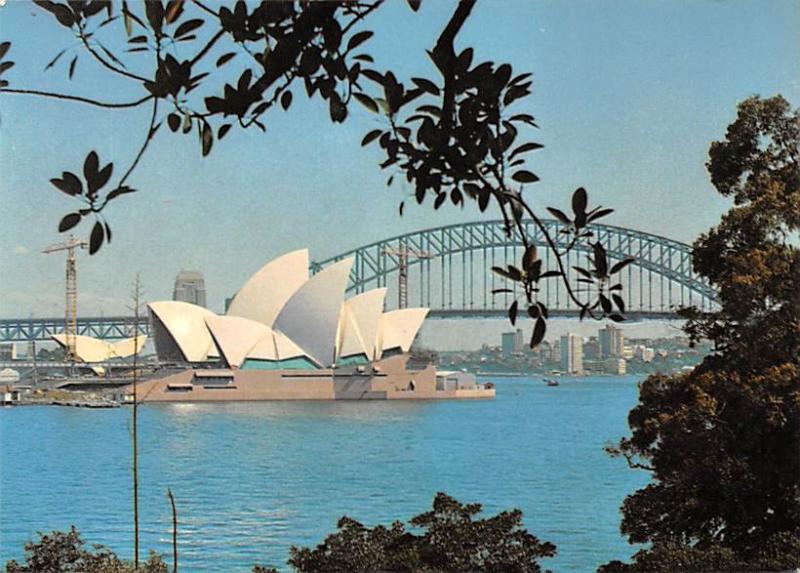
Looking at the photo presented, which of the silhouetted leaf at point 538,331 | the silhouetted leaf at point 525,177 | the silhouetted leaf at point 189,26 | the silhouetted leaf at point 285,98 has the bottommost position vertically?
the silhouetted leaf at point 538,331

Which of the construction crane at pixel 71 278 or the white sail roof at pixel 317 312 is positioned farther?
the white sail roof at pixel 317 312

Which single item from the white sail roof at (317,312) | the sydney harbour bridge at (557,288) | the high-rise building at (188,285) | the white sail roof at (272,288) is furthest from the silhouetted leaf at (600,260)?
the white sail roof at (317,312)

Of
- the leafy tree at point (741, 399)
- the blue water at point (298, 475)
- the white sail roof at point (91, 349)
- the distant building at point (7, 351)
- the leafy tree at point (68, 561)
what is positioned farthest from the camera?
the white sail roof at point (91, 349)

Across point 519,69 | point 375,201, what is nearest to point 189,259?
point 375,201

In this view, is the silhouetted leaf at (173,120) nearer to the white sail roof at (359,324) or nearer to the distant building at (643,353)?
the distant building at (643,353)

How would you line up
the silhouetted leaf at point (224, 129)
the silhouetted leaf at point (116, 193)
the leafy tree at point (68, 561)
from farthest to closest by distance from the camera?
the leafy tree at point (68, 561), the silhouetted leaf at point (224, 129), the silhouetted leaf at point (116, 193)

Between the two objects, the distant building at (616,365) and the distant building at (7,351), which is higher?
the distant building at (7,351)

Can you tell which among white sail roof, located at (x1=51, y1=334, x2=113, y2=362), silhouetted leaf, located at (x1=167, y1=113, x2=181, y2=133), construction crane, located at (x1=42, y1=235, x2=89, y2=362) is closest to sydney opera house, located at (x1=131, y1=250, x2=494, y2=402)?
white sail roof, located at (x1=51, y1=334, x2=113, y2=362)

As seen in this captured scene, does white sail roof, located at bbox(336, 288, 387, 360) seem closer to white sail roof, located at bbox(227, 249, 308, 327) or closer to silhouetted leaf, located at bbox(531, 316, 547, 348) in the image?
white sail roof, located at bbox(227, 249, 308, 327)
